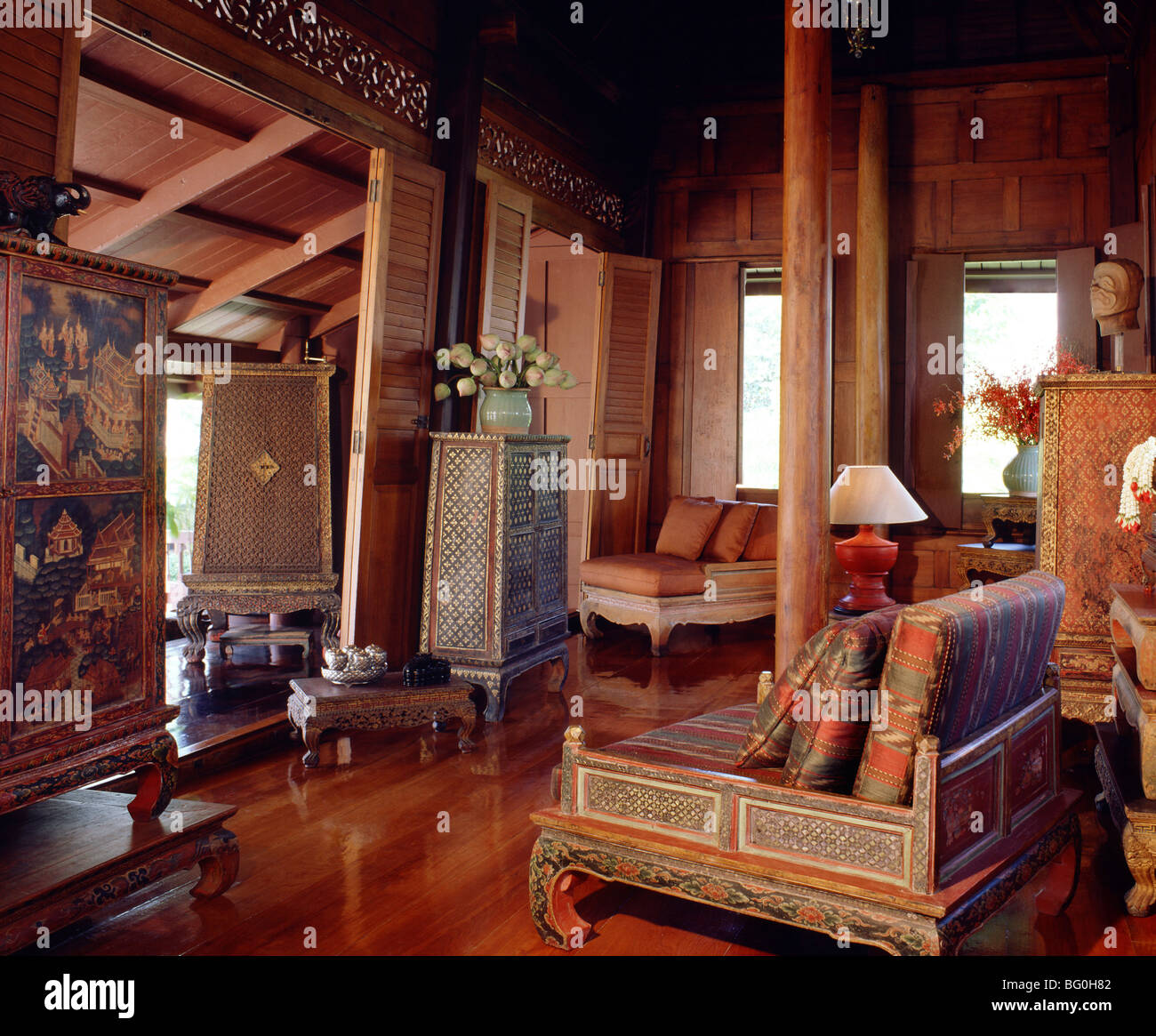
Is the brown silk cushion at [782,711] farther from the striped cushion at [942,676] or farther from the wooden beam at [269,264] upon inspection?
the wooden beam at [269,264]

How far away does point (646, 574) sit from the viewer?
6.57m

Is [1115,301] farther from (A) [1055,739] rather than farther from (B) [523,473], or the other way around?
(B) [523,473]

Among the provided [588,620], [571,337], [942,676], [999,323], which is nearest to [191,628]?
[588,620]

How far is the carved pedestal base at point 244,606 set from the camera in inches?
220

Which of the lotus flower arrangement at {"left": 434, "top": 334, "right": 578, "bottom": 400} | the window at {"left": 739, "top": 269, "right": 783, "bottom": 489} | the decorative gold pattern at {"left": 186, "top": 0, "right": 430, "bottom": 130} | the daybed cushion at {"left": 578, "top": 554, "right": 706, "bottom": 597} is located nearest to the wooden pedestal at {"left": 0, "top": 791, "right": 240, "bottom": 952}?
the lotus flower arrangement at {"left": 434, "top": 334, "right": 578, "bottom": 400}

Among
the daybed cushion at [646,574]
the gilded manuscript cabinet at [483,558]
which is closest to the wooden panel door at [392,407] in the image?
the gilded manuscript cabinet at [483,558]

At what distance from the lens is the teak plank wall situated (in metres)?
7.13

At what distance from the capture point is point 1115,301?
4324 millimetres

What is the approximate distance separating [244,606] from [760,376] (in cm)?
448

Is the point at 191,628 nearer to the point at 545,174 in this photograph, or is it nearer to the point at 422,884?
the point at 422,884

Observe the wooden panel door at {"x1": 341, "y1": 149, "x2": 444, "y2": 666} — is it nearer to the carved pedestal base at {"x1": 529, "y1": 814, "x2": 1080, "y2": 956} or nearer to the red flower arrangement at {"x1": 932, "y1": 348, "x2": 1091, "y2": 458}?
the carved pedestal base at {"x1": 529, "y1": 814, "x2": 1080, "y2": 956}
